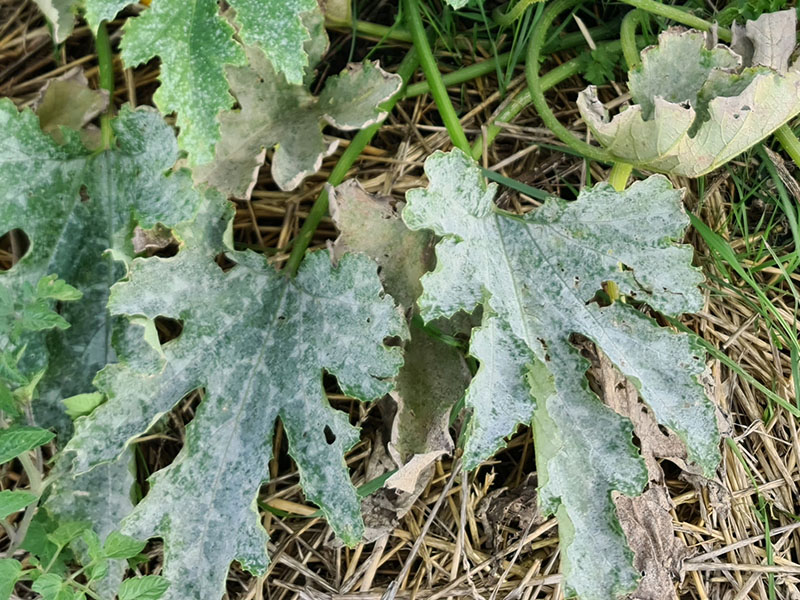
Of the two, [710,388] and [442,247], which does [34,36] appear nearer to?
[442,247]

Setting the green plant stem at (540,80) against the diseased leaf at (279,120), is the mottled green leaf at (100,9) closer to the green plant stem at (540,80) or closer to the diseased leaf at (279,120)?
the diseased leaf at (279,120)

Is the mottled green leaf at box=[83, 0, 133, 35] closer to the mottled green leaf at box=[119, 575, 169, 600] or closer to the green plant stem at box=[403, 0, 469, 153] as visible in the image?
the green plant stem at box=[403, 0, 469, 153]

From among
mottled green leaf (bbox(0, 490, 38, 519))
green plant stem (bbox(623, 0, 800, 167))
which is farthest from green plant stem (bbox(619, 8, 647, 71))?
mottled green leaf (bbox(0, 490, 38, 519))

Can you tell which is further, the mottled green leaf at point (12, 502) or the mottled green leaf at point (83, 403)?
the mottled green leaf at point (83, 403)

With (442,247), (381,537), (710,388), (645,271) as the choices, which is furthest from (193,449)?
(710,388)

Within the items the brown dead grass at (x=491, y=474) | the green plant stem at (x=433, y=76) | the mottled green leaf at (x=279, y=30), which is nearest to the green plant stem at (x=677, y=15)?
the brown dead grass at (x=491, y=474)
